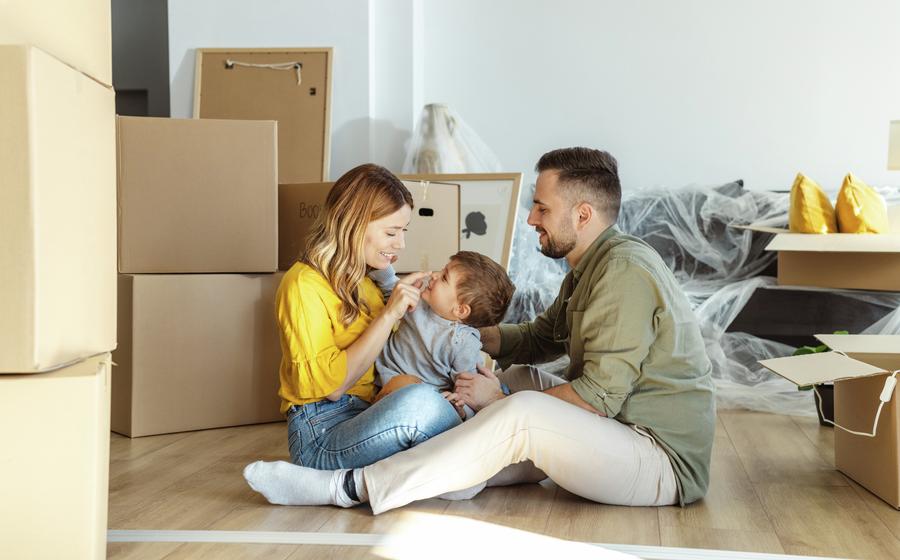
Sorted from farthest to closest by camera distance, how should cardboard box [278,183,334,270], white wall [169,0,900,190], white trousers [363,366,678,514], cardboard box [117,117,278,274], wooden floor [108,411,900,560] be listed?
white wall [169,0,900,190] < cardboard box [278,183,334,270] < cardboard box [117,117,278,274] < white trousers [363,366,678,514] < wooden floor [108,411,900,560]

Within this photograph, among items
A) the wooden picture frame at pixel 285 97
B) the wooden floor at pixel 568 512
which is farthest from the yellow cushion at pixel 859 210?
the wooden picture frame at pixel 285 97

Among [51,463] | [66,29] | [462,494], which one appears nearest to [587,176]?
[462,494]

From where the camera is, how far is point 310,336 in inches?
76.1

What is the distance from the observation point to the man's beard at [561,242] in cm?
202

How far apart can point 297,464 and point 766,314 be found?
2.17 metres

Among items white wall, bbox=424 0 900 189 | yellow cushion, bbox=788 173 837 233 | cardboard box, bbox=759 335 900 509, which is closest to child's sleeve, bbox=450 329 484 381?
cardboard box, bbox=759 335 900 509

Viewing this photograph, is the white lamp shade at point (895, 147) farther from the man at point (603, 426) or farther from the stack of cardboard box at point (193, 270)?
the stack of cardboard box at point (193, 270)

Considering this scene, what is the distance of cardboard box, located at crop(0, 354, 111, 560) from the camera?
128 centimetres

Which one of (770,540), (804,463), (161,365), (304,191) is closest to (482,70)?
(304,191)

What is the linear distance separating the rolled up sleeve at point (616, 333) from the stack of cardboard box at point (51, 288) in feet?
2.98

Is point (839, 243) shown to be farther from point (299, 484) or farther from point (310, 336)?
point (299, 484)

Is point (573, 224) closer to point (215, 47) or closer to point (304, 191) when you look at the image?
point (304, 191)

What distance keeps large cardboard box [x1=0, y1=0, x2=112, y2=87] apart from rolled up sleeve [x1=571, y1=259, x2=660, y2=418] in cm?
99

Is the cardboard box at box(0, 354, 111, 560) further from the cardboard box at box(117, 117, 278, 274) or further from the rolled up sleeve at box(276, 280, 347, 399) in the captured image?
the cardboard box at box(117, 117, 278, 274)
